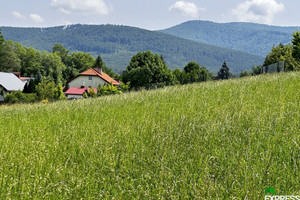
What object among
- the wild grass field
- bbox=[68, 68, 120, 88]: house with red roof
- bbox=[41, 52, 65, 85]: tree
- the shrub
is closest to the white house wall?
bbox=[68, 68, 120, 88]: house with red roof

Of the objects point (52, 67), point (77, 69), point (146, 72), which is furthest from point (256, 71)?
point (77, 69)

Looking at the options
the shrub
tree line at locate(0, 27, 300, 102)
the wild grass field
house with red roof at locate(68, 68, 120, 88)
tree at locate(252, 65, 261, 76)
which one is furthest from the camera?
house with red roof at locate(68, 68, 120, 88)

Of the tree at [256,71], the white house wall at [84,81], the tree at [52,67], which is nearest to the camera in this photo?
the tree at [256,71]

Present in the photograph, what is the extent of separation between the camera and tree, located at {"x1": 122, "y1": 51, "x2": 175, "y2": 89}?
69.4 m

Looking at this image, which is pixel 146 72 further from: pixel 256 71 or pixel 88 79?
pixel 88 79

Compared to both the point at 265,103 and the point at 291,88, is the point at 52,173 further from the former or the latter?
the point at 291,88

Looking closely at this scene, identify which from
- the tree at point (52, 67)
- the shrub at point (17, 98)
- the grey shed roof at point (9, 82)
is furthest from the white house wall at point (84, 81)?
the shrub at point (17, 98)

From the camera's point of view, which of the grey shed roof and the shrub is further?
the grey shed roof

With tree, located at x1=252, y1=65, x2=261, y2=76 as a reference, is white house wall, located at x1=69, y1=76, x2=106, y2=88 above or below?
below

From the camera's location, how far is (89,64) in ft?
382

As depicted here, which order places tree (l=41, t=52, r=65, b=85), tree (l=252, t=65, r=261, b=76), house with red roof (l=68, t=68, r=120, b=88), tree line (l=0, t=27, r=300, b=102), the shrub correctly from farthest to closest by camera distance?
house with red roof (l=68, t=68, r=120, b=88), tree (l=41, t=52, r=65, b=85), tree line (l=0, t=27, r=300, b=102), the shrub, tree (l=252, t=65, r=261, b=76)

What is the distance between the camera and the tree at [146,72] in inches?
2734

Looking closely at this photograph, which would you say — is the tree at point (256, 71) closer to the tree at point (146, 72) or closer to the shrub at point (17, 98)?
the tree at point (146, 72)

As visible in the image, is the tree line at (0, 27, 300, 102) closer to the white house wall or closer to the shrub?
the shrub
